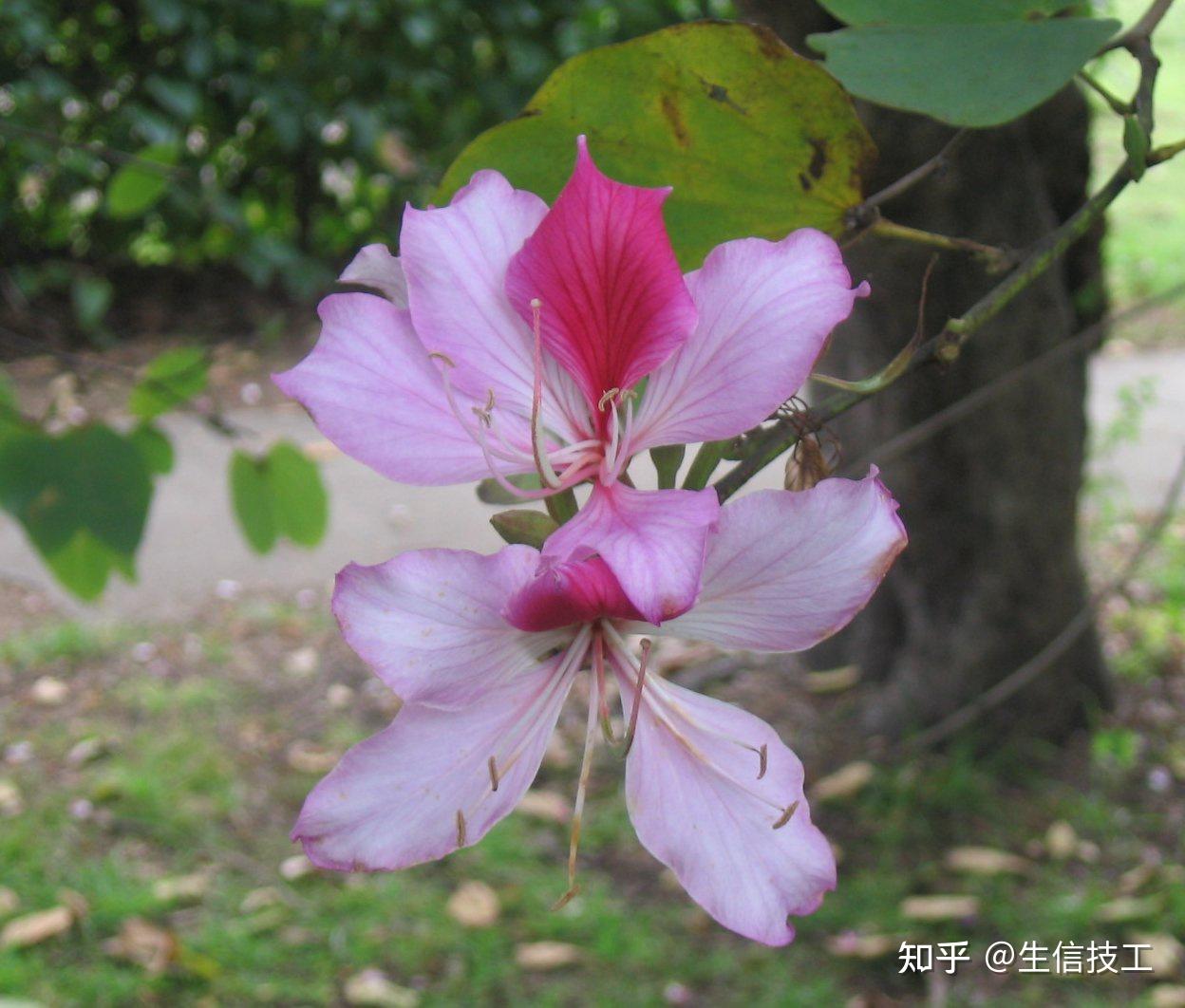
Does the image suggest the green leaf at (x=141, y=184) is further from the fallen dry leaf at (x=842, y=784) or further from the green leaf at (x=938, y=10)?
the fallen dry leaf at (x=842, y=784)

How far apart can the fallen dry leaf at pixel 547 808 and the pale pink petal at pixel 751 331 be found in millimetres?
1933

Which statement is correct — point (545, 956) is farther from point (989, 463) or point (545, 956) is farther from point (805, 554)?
point (805, 554)

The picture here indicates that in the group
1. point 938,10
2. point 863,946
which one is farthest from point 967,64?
point 863,946

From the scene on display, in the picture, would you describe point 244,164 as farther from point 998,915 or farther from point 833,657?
point 998,915

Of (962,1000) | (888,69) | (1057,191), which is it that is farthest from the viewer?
(1057,191)

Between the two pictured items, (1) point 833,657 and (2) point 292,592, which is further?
(2) point 292,592

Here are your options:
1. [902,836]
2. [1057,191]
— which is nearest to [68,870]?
[902,836]

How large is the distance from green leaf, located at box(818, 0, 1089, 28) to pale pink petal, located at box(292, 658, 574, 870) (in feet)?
1.04

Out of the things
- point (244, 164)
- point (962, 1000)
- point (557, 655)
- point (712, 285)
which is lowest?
point (962, 1000)

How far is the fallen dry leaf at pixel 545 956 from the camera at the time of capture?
195 cm

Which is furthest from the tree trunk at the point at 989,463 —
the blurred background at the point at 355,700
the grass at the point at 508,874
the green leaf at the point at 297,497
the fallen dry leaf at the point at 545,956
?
the green leaf at the point at 297,497

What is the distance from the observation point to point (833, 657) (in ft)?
8.63

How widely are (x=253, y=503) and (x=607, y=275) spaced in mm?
927

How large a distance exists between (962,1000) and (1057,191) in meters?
1.25
